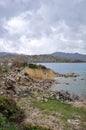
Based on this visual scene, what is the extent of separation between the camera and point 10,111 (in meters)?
16.2

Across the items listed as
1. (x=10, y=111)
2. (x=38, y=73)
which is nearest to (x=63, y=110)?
(x=10, y=111)

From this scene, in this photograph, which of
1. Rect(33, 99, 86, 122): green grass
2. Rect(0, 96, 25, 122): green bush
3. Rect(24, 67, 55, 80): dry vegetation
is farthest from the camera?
Rect(24, 67, 55, 80): dry vegetation

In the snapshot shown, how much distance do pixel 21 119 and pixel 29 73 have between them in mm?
38937

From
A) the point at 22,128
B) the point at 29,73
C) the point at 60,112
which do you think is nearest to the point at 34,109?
the point at 60,112

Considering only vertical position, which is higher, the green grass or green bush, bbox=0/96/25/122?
green bush, bbox=0/96/25/122

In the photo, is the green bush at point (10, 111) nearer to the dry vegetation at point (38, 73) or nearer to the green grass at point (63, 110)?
the green grass at point (63, 110)

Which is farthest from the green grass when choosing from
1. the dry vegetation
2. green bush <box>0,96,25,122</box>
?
the dry vegetation

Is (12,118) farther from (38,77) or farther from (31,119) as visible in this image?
(38,77)

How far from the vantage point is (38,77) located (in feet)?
186

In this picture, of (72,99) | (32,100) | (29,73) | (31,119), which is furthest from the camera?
(29,73)

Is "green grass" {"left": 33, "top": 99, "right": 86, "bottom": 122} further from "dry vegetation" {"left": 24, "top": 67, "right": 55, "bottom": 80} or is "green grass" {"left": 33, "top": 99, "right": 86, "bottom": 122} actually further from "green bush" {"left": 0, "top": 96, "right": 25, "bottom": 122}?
"dry vegetation" {"left": 24, "top": 67, "right": 55, "bottom": 80}

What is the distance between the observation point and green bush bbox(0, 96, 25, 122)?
15.8m

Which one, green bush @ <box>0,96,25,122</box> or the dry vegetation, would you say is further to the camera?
the dry vegetation

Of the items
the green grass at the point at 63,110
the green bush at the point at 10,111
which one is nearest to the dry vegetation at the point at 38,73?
the green grass at the point at 63,110
